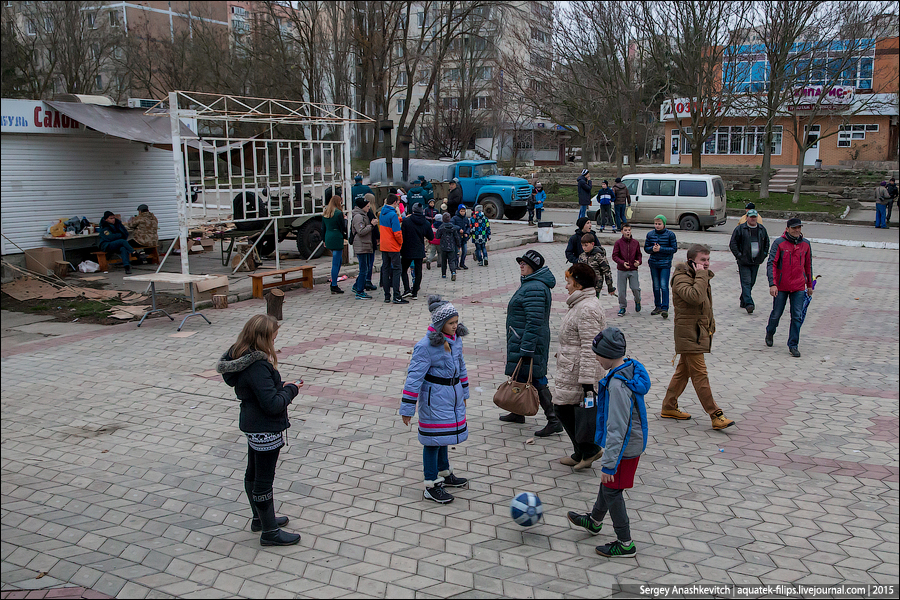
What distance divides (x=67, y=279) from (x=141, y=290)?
1.99 meters

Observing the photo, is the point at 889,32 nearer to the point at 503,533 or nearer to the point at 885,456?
the point at 885,456

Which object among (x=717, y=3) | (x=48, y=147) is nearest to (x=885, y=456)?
(x=48, y=147)

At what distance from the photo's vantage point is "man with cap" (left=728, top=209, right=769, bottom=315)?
11.0 meters

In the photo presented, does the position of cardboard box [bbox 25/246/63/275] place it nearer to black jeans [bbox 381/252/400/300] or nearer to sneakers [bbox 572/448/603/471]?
black jeans [bbox 381/252/400/300]

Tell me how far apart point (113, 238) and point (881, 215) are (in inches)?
921

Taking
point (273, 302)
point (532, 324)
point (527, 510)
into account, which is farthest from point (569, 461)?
point (273, 302)

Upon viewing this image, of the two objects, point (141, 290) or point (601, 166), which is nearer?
point (141, 290)

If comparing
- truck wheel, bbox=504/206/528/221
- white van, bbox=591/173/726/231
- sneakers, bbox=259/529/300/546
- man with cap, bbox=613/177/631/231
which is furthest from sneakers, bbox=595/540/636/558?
truck wheel, bbox=504/206/528/221

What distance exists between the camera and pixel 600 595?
13.1 ft

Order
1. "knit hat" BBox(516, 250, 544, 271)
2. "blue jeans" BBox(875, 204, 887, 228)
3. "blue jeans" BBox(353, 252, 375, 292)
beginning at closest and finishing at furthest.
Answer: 1. "knit hat" BBox(516, 250, 544, 271)
2. "blue jeans" BBox(353, 252, 375, 292)
3. "blue jeans" BBox(875, 204, 887, 228)

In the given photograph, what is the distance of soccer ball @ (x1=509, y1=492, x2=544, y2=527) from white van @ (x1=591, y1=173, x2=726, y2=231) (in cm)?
1934

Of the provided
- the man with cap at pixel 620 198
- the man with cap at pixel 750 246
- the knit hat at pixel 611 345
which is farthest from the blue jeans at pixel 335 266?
the man with cap at pixel 620 198

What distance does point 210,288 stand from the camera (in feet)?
37.6

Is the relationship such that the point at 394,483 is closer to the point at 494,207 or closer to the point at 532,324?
the point at 532,324
